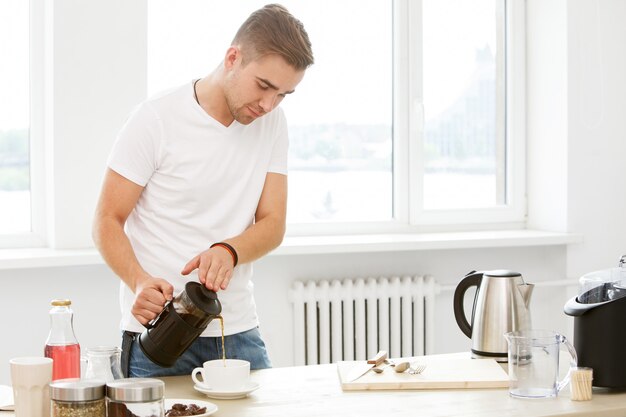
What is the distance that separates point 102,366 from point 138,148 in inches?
27.0

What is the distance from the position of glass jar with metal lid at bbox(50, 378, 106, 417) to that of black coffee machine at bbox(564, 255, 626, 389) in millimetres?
1127

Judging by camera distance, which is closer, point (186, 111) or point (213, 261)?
point (213, 261)

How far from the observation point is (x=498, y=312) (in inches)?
91.0

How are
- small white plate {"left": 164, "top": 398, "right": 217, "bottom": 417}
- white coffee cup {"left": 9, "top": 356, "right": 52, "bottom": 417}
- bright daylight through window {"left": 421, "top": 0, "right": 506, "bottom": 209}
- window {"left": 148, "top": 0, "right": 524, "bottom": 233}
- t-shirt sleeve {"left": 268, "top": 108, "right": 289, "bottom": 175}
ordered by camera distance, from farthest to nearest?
1. bright daylight through window {"left": 421, "top": 0, "right": 506, "bottom": 209}
2. window {"left": 148, "top": 0, "right": 524, "bottom": 233}
3. t-shirt sleeve {"left": 268, "top": 108, "right": 289, "bottom": 175}
4. small white plate {"left": 164, "top": 398, "right": 217, "bottom": 417}
5. white coffee cup {"left": 9, "top": 356, "right": 52, "bottom": 417}

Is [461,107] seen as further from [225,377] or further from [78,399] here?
[78,399]

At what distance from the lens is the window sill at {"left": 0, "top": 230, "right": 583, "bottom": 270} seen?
10.6ft

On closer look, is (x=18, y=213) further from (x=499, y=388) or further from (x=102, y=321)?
(x=499, y=388)

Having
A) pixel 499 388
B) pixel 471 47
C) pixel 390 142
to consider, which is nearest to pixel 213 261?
pixel 499 388

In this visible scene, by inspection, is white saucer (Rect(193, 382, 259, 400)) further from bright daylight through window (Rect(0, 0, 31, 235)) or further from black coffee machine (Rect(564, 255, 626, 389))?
bright daylight through window (Rect(0, 0, 31, 235))

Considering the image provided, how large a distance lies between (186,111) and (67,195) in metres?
1.33

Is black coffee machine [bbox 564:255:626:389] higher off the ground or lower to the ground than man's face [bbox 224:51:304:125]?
lower

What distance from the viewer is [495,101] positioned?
172 inches

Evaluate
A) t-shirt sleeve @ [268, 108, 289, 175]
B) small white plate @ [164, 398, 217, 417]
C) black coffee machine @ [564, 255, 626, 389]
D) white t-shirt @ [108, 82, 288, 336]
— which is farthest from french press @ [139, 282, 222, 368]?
black coffee machine @ [564, 255, 626, 389]

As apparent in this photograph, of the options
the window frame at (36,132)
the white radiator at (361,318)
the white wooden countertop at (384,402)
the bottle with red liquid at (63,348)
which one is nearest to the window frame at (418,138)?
the white radiator at (361,318)
